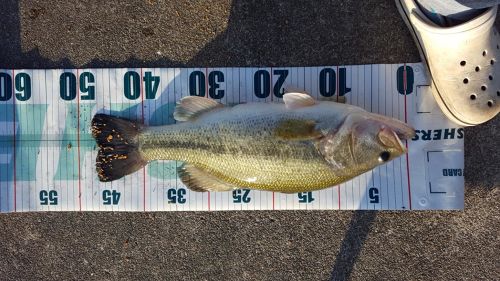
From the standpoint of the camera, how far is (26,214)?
3225mm

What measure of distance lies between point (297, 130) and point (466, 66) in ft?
4.56

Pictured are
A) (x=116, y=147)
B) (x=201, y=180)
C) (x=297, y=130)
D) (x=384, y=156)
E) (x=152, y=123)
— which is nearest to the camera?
(x=384, y=156)

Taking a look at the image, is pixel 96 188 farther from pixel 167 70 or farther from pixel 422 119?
pixel 422 119

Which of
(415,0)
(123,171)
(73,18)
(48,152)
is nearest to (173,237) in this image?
(123,171)

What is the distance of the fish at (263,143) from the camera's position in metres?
2.40

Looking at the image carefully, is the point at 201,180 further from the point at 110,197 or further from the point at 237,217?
the point at 110,197

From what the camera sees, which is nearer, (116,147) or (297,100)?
(297,100)

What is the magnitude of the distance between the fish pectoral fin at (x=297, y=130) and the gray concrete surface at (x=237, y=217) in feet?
2.55

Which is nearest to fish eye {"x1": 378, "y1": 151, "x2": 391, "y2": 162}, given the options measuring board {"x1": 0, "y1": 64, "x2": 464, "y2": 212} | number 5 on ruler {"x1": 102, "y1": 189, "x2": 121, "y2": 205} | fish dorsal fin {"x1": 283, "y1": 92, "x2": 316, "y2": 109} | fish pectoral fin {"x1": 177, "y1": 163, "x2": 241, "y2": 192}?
fish dorsal fin {"x1": 283, "y1": 92, "x2": 316, "y2": 109}

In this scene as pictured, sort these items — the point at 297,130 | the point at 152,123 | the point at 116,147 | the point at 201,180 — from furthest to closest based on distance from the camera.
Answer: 1. the point at 152,123
2. the point at 116,147
3. the point at 201,180
4. the point at 297,130

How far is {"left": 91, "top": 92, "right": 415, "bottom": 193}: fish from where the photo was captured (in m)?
2.40

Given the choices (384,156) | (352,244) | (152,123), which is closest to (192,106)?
(152,123)

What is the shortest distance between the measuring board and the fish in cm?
28

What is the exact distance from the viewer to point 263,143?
2523 millimetres
